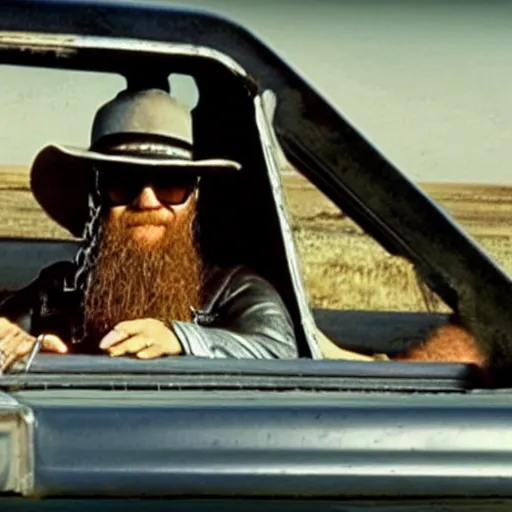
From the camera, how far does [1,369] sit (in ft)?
7.66

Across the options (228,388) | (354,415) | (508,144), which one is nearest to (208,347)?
(228,388)

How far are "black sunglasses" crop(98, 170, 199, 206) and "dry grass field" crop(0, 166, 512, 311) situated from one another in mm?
179

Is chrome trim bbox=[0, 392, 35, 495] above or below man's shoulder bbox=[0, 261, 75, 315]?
below

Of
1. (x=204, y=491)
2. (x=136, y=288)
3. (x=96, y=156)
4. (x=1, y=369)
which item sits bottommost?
(x=204, y=491)

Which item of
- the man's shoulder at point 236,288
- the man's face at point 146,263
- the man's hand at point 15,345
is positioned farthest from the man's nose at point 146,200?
the man's hand at point 15,345

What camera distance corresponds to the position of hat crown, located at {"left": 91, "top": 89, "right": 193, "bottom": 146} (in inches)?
124

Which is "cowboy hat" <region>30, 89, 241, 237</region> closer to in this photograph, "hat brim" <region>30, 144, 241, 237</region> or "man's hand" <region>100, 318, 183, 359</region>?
"hat brim" <region>30, 144, 241, 237</region>

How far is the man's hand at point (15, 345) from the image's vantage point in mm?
2400

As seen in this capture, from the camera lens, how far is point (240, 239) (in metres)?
3.24

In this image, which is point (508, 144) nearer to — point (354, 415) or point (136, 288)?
point (136, 288)

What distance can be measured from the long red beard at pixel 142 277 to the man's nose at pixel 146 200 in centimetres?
1

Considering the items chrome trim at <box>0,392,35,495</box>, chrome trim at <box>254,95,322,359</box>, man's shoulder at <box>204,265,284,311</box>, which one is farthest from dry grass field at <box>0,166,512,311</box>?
chrome trim at <box>0,392,35,495</box>

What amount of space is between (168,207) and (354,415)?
1.23 metres

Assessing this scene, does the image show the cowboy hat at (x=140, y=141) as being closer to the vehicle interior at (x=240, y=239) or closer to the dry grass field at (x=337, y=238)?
the vehicle interior at (x=240, y=239)
